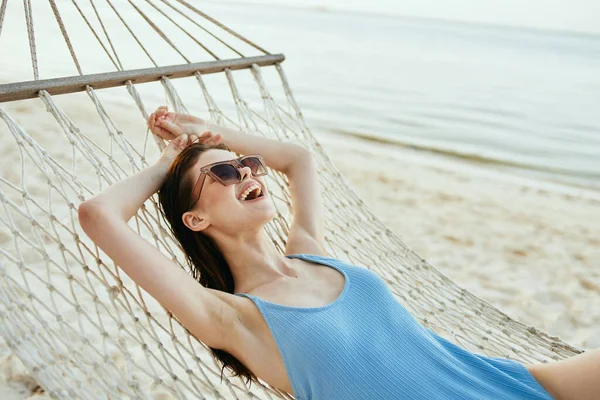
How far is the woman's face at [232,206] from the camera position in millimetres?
1479

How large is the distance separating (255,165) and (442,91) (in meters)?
10.4

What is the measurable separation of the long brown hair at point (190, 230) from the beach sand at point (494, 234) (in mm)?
779

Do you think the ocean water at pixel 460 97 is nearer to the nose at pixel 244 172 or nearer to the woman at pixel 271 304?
the woman at pixel 271 304

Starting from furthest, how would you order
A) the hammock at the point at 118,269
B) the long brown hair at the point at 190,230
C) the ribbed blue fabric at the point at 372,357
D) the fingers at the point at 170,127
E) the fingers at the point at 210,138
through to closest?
the fingers at the point at 170,127
the fingers at the point at 210,138
the long brown hair at the point at 190,230
the hammock at the point at 118,269
the ribbed blue fabric at the point at 372,357

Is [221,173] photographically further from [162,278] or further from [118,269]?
[118,269]

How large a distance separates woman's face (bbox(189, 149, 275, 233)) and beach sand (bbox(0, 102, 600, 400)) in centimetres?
90

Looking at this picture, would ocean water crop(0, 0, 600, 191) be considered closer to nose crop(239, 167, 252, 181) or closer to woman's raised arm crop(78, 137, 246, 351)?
nose crop(239, 167, 252, 181)

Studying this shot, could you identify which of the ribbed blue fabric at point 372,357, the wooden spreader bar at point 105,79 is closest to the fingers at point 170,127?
the wooden spreader bar at point 105,79

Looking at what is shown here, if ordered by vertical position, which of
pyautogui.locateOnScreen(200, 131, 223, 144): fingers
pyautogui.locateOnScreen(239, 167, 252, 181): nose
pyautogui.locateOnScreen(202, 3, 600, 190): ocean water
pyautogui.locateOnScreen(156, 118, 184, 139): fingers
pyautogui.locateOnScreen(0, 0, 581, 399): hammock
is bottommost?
pyautogui.locateOnScreen(202, 3, 600, 190): ocean water

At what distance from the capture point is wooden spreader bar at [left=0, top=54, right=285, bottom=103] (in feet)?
5.55

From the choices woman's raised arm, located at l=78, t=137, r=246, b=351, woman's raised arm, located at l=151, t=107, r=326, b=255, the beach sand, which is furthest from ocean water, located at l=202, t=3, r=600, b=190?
woman's raised arm, located at l=78, t=137, r=246, b=351

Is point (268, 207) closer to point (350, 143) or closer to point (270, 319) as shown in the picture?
point (270, 319)

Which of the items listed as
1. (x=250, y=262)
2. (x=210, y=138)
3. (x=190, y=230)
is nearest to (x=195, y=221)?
(x=190, y=230)

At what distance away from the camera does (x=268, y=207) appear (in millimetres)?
1486
